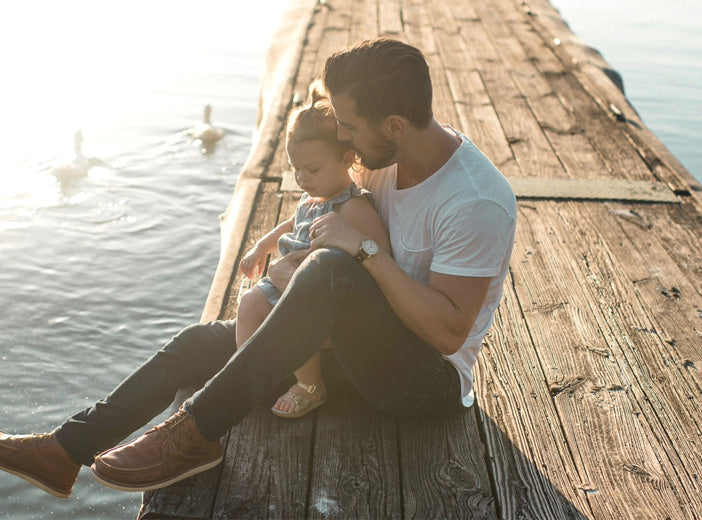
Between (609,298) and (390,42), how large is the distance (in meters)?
1.84

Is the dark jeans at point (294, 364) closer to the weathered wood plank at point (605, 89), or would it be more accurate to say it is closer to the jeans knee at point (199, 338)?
the jeans knee at point (199, 338)

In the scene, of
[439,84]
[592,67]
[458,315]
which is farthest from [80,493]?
[592,67]

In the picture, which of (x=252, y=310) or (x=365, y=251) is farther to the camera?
(x=252, y=310)

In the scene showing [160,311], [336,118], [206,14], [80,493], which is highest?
[336,118]

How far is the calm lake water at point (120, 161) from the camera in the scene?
532 cm

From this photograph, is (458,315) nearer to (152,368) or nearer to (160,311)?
(152,368)

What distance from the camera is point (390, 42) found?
2.40m

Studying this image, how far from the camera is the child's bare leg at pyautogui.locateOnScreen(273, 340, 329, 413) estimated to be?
9.02 feet

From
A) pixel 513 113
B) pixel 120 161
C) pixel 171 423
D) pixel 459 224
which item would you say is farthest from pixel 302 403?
pixel 120 161

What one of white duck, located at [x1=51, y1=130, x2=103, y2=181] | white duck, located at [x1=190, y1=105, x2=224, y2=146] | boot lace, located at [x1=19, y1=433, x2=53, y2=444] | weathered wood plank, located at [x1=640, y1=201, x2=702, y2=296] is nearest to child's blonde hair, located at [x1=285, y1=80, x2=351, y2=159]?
boot lace, located at [x1=19, y1=433, x2=53, y2=444]

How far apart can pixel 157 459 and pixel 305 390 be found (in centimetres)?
59

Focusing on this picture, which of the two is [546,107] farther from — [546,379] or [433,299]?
[433,299]

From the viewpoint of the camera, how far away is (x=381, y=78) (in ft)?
7.81

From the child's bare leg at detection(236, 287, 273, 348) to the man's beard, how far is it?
1.85 ft
